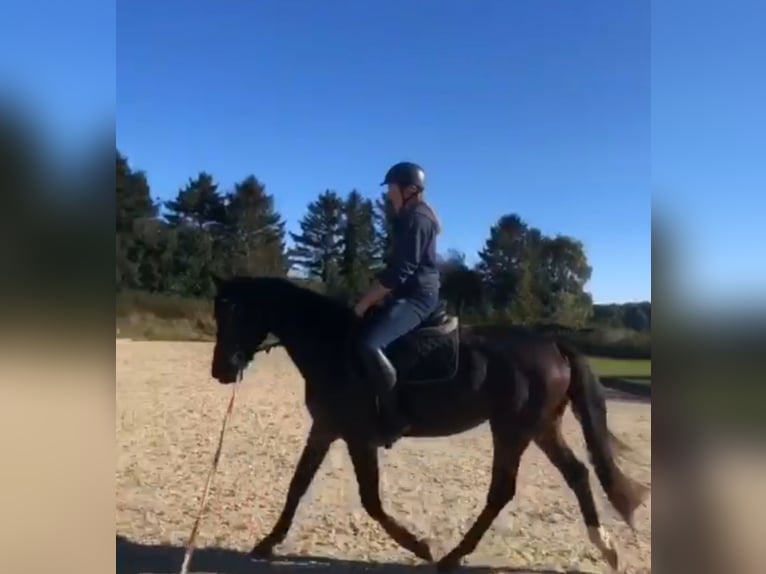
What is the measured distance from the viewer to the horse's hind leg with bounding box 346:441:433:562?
4.30m

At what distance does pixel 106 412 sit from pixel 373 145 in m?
1.76

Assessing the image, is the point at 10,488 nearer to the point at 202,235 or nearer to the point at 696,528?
the point at 202,235

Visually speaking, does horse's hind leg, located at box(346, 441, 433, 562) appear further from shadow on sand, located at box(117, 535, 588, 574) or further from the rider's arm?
the rider's arm

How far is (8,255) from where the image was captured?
395 centimetres

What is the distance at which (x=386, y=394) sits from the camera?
14.0ft

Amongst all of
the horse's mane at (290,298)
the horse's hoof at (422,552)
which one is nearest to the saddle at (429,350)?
the horse's mane at (290,298)

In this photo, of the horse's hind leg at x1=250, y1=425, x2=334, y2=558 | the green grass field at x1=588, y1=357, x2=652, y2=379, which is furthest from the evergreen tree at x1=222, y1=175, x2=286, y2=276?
the green grass field at x1=588, y1=357, x2=652, y2=379

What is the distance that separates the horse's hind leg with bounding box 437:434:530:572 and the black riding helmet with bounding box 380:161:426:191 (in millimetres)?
1276

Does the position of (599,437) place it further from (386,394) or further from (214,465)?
(214,465)

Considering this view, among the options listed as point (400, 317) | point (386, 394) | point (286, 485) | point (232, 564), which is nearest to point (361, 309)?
point (400, 317)

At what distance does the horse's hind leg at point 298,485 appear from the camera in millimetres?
4363

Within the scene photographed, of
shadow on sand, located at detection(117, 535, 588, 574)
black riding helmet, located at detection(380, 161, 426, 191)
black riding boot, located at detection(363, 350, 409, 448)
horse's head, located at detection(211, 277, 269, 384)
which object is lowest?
shadow on sand, located at detection(117, 535, 588, 574)

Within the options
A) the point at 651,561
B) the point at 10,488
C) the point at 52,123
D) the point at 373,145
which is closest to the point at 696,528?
the point at 651,561

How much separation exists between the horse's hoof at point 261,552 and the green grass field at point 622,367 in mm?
1761
